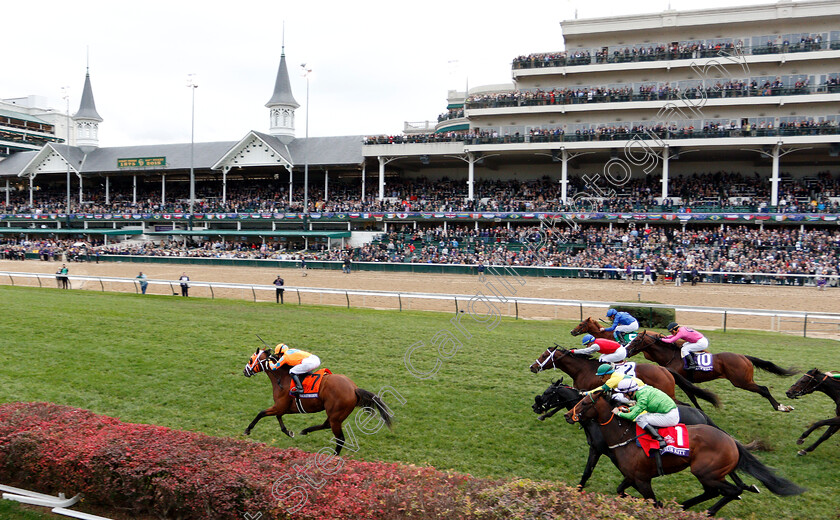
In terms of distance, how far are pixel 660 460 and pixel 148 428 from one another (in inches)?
191

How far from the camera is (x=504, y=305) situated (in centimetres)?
1568

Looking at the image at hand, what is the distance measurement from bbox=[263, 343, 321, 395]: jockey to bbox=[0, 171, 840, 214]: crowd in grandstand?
16824 millimetres

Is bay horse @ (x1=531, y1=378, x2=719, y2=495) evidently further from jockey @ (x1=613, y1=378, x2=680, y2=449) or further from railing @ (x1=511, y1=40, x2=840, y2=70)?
railing @ (x1=511, y1=40, x2=840, y2=70)

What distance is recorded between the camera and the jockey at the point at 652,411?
4688mm

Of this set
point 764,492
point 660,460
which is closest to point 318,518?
point 660,460

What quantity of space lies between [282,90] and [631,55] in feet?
95.2

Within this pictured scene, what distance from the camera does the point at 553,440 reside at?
251 inches

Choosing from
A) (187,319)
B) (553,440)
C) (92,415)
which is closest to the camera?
(92,415)

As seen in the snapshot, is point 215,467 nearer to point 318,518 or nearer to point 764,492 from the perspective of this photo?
point 318,518

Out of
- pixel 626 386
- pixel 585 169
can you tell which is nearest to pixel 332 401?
pixel 626 386

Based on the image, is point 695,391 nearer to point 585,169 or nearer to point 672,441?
point 672,441

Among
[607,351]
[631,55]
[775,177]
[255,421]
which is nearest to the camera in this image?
[255,421]

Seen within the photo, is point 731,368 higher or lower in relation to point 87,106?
lower

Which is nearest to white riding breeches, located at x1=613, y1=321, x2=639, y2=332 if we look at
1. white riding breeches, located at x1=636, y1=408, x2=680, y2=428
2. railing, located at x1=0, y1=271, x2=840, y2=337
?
white riding breeches, located at x1=636, y1=408, x2=680, y2=428
